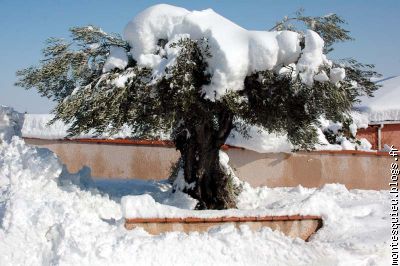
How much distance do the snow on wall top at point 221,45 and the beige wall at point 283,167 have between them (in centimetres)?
513

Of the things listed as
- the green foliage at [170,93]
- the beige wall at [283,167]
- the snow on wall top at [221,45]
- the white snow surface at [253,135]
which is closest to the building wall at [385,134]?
the white snow surface at [253,135]

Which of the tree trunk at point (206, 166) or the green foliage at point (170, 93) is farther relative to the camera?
the tree trunk at point (206, 166)

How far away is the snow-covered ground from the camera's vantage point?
22.9ft

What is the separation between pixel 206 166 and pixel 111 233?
369 centimetres

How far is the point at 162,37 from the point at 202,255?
12.4 feet

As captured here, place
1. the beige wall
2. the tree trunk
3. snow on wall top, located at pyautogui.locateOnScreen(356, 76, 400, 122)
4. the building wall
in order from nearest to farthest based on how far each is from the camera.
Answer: the tree trunk < the beige wall < the building wall < snow on wall top, located at pyautogui.locateOnScreen(356, 76, 400, 122)

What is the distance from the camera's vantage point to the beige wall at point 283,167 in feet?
46.3

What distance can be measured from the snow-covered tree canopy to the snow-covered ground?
1.05m

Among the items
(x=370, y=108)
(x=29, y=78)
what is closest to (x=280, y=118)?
(x=29, y=78)

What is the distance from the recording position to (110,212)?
943 centimetres

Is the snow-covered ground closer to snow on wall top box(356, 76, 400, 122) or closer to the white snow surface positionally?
the white snow surface

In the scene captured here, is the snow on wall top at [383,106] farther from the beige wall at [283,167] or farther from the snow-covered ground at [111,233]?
the snow-covered ground at [111,233]

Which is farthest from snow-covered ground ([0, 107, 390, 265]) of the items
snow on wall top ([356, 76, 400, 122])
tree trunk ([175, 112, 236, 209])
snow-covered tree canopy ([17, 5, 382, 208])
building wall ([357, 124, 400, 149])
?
snow on wall top ([356, 76, 400, 122])

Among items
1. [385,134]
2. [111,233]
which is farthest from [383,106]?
[111,233]
